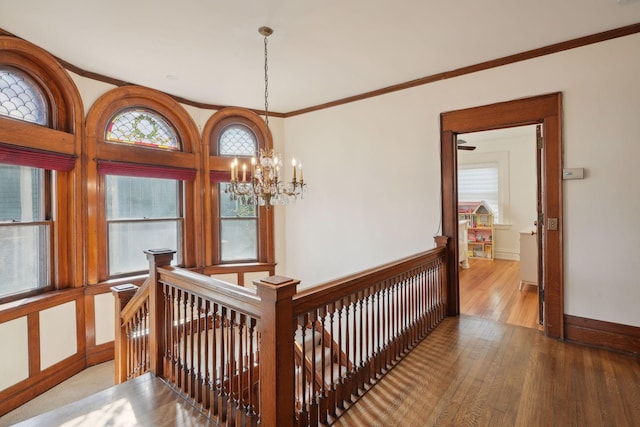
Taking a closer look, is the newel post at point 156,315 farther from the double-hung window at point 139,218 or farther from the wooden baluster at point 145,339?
the double-hung window at point 139,218

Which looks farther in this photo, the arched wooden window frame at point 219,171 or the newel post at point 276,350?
the arched wooden window frame at point 219,171

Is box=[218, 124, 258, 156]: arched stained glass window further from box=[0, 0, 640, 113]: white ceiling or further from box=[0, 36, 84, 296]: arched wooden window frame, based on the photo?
box=[0, 36, 84, 296]: arched wooden window frame

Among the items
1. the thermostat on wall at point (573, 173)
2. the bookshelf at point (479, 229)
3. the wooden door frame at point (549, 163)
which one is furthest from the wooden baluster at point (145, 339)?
the bookshelf at point (479, 229)

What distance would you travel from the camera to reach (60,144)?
3.38 meters

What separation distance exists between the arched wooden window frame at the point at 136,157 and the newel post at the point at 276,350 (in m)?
3.20

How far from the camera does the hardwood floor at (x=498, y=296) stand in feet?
11.9

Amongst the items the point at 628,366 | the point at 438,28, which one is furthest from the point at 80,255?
the point at 628,366

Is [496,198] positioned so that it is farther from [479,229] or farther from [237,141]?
[237,141]

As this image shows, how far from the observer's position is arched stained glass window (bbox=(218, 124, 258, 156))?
5027 mm

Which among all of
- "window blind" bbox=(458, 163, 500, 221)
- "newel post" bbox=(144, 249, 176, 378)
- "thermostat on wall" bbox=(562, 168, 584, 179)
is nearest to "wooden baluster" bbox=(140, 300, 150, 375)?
"newel post" bbox=(144, 249, 176, 378)

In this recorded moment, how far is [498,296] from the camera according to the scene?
443 centimetres

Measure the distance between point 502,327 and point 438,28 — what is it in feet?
9.86

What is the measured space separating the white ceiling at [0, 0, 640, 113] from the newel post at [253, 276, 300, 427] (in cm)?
221

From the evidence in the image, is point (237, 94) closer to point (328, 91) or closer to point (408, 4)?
point (328, 91)
